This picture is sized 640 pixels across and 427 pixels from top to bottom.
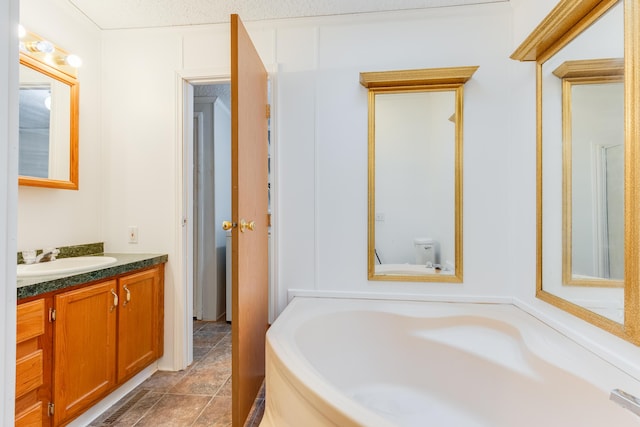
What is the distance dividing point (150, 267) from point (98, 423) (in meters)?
0.85

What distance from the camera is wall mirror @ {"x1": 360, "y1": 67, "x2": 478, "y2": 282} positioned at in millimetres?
1922

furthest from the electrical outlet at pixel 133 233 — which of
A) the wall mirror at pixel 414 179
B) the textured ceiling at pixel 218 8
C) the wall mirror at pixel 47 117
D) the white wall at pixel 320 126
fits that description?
the wall mirror at pixel 414 179

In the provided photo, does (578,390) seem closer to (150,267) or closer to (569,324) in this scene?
(569,324)

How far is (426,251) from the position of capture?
6.43 ft

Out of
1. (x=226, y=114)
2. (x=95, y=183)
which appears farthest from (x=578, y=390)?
(x=226, y=114)

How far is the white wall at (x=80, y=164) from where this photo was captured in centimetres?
172

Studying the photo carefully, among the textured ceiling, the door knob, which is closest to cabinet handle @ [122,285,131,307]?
the door knob

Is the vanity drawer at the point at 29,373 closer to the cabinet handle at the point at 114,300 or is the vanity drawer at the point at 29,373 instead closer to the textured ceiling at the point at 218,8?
the cabinet handle at the point at 114,300

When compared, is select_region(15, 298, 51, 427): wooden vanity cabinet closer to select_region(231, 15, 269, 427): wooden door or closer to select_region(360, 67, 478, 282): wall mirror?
select_region(231, 15, 269, 427): wooden door

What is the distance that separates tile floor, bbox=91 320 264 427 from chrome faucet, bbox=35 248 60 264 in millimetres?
919

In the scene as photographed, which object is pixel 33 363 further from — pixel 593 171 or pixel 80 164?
pixel 593 171

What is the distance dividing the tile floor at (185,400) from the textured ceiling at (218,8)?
93.6 inches

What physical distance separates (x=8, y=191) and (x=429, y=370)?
72.1 inches

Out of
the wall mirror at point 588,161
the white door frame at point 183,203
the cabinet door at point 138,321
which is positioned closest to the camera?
the wall mirror at point 588,161
